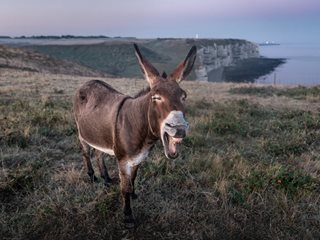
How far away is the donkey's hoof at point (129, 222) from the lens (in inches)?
192

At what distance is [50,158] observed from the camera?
704 cm

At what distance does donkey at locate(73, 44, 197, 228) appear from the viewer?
3828 millimetres

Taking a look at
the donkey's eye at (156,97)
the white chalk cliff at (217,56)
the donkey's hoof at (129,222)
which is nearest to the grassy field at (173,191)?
the donkey's hoof at (129,222)

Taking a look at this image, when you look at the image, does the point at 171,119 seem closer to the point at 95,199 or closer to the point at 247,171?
the point at 95,199

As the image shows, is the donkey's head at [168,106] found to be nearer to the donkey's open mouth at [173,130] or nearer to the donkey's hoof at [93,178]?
the donkey's open mouth at [173,130]

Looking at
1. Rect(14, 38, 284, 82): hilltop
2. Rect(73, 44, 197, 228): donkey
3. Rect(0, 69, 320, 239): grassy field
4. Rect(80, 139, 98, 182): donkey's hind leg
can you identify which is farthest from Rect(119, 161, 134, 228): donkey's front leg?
Rect(14, 38, 284, 82): hilltop

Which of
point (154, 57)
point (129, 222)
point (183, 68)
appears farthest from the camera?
point (154, 57)

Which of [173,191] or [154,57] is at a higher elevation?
[173,191]

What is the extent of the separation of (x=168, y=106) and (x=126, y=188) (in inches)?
60.1

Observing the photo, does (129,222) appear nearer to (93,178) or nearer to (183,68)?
(93,178)

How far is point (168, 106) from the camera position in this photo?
12.5ft

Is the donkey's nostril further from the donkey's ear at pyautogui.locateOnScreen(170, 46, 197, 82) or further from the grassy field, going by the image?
the grassy field

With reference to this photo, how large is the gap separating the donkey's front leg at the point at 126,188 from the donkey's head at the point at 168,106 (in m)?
0.81

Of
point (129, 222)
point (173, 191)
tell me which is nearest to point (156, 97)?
point (129, 222)
